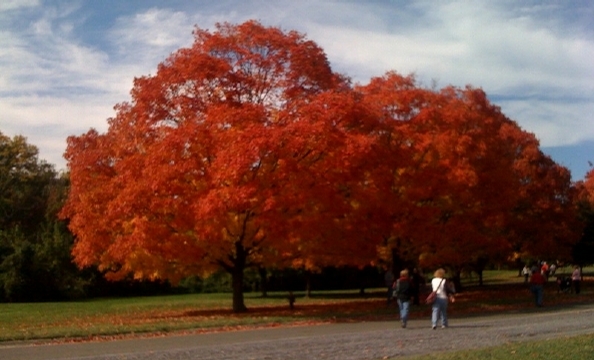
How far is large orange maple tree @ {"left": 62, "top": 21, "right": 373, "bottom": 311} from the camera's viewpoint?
25.7 metres

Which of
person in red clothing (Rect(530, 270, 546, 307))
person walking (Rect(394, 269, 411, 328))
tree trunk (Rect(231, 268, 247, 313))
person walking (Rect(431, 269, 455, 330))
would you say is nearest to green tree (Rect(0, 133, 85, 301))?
tree trunk (Rect(231, 268, 247, 313))

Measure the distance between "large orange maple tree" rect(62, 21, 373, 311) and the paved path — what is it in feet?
16.2

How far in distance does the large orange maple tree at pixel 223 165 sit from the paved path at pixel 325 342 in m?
4.92

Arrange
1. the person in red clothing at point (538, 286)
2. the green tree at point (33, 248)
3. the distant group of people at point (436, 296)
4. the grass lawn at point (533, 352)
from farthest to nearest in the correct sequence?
the green tree at point (33, 248) < the person in red clothing at point (538, 286) < the distant group of people at point (436, 296) < the grass lawn at point (533, 352)

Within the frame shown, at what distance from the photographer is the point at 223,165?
2488 centimetres

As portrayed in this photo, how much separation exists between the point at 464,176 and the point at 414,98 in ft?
14.3

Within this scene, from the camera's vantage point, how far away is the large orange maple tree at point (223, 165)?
2572 cm

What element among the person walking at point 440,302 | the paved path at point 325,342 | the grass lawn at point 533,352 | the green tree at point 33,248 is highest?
the green tree at point 33,248

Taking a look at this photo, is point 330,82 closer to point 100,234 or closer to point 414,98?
point 414,98

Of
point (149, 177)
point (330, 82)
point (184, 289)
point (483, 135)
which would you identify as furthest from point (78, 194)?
point (184, 289)

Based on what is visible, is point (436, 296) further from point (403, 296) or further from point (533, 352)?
point (533, 352)

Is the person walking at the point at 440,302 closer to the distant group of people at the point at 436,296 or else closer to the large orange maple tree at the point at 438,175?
the distant group of people at the point at 436,296

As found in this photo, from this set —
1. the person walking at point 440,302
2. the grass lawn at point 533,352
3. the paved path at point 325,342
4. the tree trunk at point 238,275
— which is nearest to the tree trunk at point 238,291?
the tree trunk at point 238,275

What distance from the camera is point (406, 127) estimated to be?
1298 inches
